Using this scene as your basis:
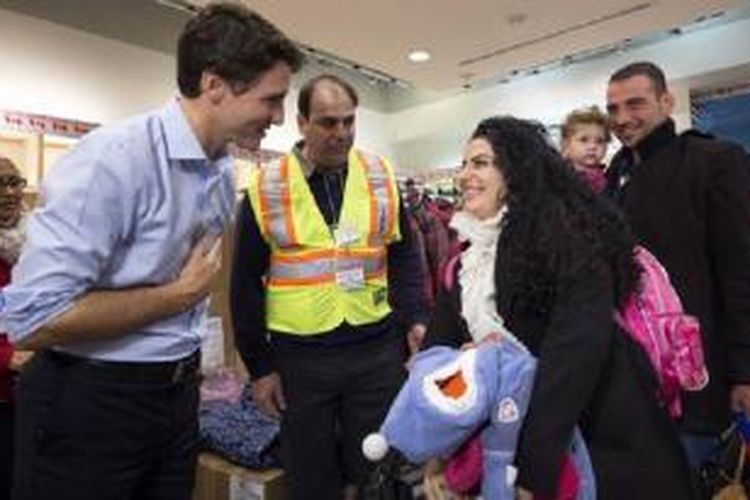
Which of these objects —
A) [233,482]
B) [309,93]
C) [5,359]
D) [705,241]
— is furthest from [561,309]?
[233,482]

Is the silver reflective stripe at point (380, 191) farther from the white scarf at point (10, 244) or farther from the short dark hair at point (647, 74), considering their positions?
the white scarf at point (10, 244)

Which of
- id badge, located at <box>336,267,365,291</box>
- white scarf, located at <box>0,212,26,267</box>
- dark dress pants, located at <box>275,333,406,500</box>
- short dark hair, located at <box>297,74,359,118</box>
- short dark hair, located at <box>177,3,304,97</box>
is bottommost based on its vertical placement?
dark dress pants, located at <box>275,333,406,500</box>

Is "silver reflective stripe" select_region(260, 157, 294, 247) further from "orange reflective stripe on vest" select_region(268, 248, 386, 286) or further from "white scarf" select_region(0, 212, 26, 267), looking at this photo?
"white scarf" select_region(0, 212, 26, 267)

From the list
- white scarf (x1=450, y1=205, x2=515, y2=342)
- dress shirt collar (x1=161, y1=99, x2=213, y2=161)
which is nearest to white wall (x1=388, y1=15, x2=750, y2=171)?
white scarf (x1=450, y1=205, x2=515, y2=342)

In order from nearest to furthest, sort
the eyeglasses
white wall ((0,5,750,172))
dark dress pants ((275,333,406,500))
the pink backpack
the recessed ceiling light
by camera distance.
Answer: the pink backpack → dark dress pants ((275,333,406,500)) → the eyeglasses → white wall ((0,5,750,172)) → the recessed ceiling light

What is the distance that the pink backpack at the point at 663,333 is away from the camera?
61.7 inches

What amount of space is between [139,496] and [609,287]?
1020mm

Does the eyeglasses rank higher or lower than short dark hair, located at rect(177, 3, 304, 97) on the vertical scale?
lower

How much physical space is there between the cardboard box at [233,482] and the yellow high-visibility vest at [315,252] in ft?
2.61

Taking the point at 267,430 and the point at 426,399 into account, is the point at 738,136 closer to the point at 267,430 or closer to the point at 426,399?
the point at 267,430

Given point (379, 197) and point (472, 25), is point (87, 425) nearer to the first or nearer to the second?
point (379, 197)

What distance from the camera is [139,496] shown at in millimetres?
1463

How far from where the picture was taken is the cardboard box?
9.06 feet

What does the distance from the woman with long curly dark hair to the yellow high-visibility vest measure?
0.62 m
